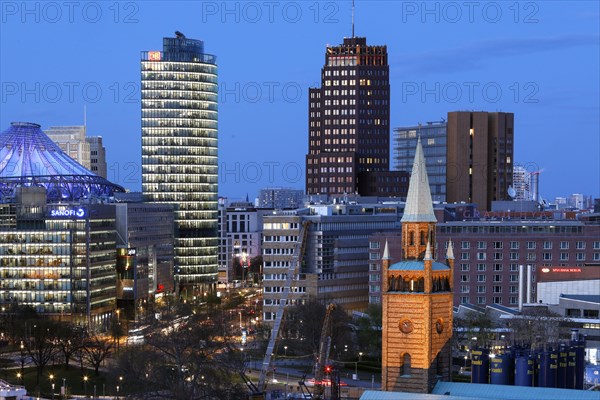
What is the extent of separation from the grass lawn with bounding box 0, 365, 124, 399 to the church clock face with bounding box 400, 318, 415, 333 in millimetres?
49703

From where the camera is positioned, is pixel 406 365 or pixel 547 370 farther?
pixel 406 365

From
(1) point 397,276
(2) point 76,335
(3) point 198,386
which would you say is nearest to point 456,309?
(2) point 76,335

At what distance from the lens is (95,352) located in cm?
16450

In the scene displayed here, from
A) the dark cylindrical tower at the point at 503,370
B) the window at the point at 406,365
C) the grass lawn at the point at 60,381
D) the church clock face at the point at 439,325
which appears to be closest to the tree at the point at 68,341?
the grass lawn at the point at 60,381

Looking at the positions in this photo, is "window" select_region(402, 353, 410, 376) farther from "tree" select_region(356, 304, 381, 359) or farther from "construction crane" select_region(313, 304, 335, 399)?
"tree" select_region(356, 304, 381, 359)

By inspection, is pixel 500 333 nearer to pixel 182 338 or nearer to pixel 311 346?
pixel 311 346

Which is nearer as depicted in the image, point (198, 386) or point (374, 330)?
point (198, 386)

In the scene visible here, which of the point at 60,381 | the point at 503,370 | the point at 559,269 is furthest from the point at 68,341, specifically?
the point at 503,370

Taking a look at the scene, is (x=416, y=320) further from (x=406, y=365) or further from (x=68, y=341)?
(x=68, y=341)

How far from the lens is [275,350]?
569 feet

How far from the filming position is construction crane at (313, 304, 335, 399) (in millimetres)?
137750

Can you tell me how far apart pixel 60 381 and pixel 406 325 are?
64.7 metres

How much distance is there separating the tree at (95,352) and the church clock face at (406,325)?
Result: 64.0m

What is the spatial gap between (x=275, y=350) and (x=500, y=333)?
30725 millimetres
